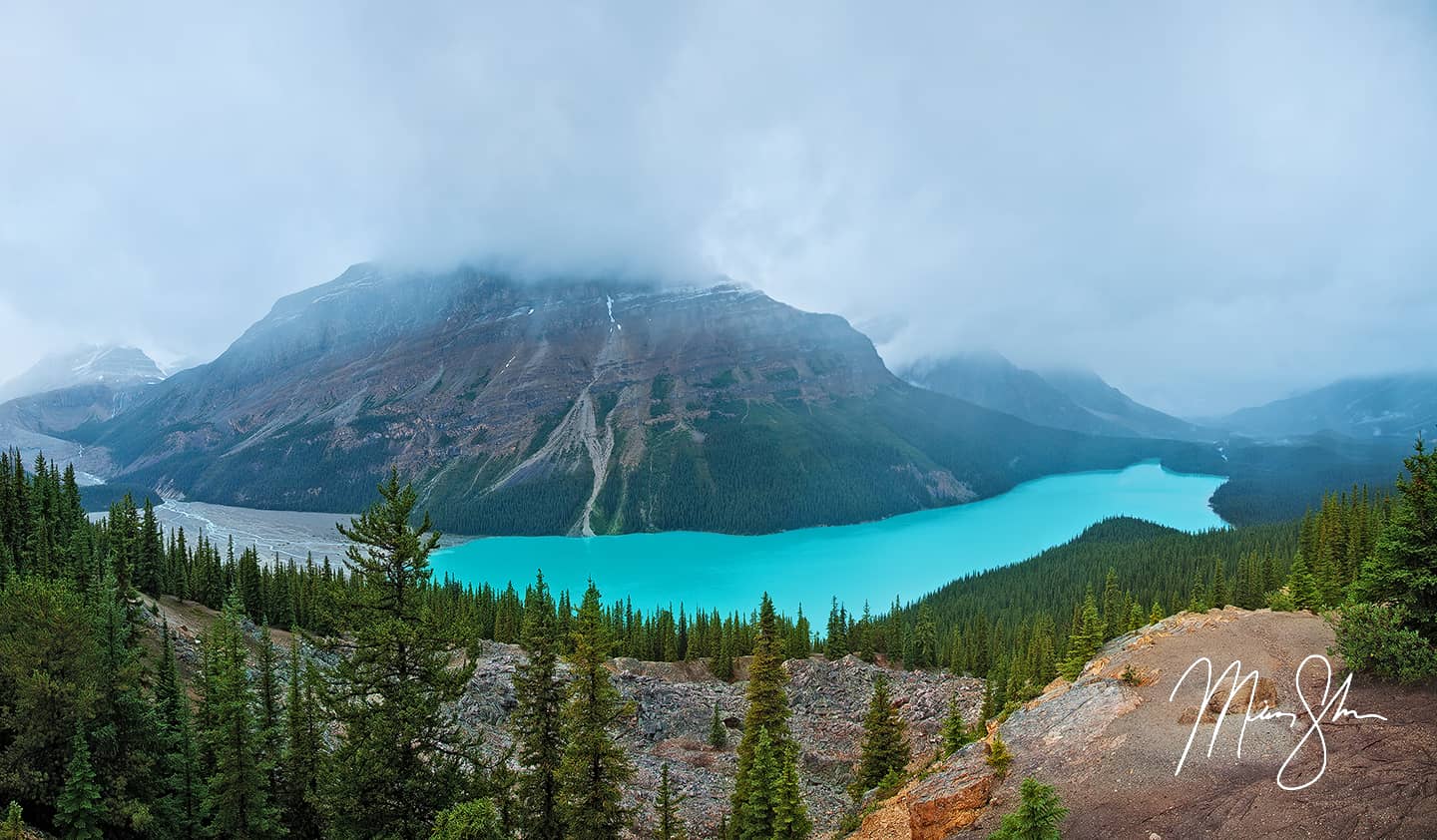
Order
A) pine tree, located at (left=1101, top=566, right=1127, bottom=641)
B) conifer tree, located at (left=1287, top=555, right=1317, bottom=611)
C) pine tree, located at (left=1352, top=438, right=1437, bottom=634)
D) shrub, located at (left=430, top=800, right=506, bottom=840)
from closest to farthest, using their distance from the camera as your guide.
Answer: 1. shrub, located at (left=430, top=800, right=506, bottom=840)
2. pine tree, located at (left=1352, top=438, right=1437, bottom=634)
3. conifer tree, located at (left=1287, top=555, right=1317, bottom=611)
4. pine tree, located at (left=1101, top=566, right=1127, bottom=641)

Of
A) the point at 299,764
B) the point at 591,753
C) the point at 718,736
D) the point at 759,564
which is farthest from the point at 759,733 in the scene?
the point at 759,564

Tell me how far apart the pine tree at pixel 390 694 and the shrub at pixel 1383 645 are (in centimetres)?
2231

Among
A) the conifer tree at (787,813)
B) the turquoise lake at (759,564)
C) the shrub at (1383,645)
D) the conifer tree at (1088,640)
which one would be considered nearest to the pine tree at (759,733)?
the conifer tree at (787,813)

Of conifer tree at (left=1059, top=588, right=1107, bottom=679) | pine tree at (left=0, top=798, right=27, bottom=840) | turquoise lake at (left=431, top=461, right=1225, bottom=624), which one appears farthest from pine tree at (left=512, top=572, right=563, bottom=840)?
turquoise lake at (left=431, top=461, right=1225, bottom=624)

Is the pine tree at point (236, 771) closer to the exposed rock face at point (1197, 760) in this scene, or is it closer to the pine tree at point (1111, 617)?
the exposed rock face at point (1197, 760)

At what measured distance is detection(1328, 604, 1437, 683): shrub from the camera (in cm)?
1541

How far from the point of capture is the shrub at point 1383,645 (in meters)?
15.4

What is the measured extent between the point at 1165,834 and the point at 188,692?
44.1 meters

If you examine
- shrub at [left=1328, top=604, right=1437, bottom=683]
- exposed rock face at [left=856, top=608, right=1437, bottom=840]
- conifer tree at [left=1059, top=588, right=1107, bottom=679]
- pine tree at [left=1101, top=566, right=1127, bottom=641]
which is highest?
shrub at [left=1328, top=604, right=1437, bottom=683]

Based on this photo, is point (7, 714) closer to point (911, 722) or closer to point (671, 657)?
point (911, 722)
